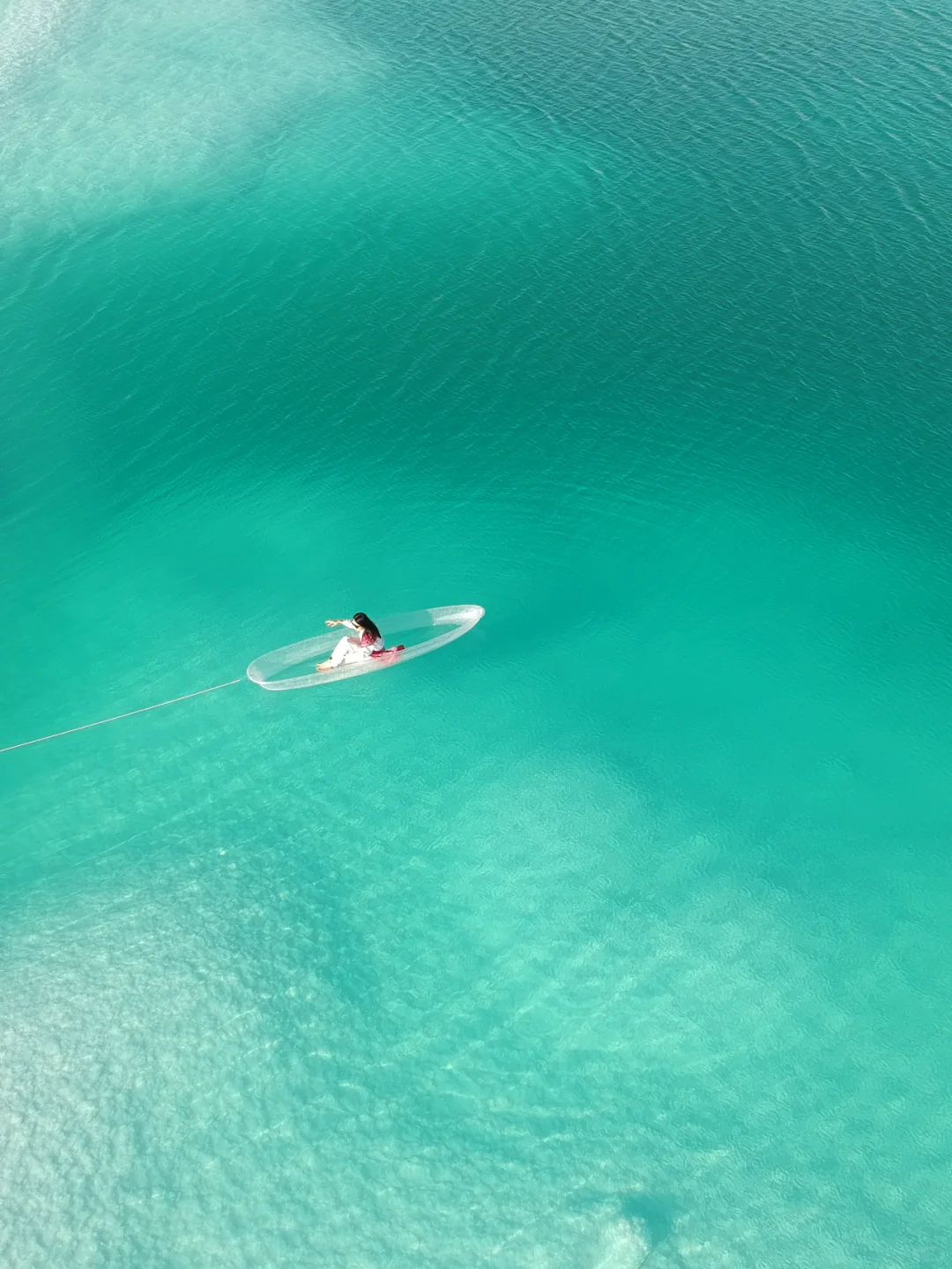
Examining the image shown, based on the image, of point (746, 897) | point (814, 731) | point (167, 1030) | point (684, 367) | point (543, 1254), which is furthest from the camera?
point (684, 367)

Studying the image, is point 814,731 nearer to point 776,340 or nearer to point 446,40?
point 776,340

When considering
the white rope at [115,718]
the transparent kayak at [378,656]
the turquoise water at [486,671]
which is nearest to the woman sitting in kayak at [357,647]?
the transparent kayak at [378,656]

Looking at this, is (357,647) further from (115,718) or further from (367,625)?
(115,718)

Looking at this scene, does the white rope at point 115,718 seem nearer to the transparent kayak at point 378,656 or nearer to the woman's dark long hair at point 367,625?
the transparent kayak at point 378,656

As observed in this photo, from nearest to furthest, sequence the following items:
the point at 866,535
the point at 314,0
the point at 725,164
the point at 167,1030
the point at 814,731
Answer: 1. the point at 167,1030
2. the point at 814,731
3. the point at 866,535
4. the point at 725,164
5. the point at 314,0

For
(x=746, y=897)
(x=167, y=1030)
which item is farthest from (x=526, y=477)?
(x=167, y=1030)

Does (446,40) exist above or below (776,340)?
above

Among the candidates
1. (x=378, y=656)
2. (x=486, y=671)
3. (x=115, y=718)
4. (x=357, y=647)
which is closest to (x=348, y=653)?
(x=357, y=647)
